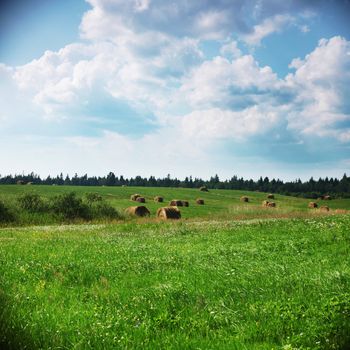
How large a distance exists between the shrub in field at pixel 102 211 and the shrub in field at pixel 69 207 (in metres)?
1.30

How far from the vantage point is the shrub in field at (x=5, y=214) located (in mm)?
46250

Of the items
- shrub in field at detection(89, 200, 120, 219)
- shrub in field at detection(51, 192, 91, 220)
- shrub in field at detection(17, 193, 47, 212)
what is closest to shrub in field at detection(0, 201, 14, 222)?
shrub in field at detection(17, 193, 47, 212)

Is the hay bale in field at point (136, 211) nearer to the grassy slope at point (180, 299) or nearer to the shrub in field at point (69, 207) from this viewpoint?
the shrub in field at point (69, 207)

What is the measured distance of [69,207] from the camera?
5144cm

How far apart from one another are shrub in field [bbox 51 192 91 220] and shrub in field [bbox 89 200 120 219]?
4.28 feet

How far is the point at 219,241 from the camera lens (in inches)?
801

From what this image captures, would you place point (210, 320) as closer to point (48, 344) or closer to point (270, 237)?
point (48, 344)

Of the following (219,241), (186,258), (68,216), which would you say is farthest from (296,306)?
(68,216)

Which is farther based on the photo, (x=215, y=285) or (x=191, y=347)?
(x=215, y=285)

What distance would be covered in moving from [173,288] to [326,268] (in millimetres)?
5294

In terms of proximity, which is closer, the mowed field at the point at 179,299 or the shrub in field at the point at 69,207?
the mowed field at the point at 179,299

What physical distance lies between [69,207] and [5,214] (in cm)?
780

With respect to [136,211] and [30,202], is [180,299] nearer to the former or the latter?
[30,202]

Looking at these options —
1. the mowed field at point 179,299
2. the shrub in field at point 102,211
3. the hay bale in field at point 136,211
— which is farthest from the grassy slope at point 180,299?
the hay bale in field at point 136,211
